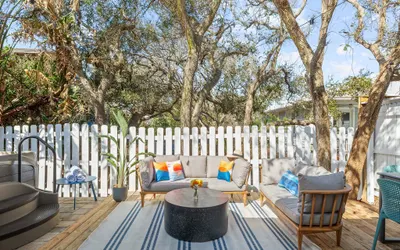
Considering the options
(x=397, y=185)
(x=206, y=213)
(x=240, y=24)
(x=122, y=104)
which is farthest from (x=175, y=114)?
(x=397, y=185)

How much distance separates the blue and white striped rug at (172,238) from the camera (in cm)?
310

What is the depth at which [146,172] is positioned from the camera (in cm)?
450

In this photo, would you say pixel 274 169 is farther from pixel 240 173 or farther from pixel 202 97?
pixel 202 97

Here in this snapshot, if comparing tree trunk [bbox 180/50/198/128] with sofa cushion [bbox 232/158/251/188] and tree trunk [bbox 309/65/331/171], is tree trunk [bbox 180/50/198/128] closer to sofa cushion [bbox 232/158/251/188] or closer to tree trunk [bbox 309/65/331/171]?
sofa cushion [bbox 232/158/251/188]

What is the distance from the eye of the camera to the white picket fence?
5.31 m

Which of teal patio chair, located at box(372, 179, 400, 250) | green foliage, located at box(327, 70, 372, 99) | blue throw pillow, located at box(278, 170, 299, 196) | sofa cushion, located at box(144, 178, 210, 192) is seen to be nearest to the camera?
teal patio chair, located at box(372, 179, 400, 250)

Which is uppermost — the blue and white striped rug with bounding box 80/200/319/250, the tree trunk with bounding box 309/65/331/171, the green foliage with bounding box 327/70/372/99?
the green foliage with bounding box 327/70/372/99

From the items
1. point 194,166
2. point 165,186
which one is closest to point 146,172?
point 165,186

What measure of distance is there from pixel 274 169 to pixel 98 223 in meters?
3.05

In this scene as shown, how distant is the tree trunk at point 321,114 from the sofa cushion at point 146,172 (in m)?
3.20

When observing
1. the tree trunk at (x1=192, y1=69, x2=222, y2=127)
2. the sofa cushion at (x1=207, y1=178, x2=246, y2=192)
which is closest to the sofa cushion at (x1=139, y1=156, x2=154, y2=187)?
the sofa cushion at (x1=207, y1=178, x2=246, y2=192)

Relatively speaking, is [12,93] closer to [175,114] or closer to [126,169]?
[126,169]

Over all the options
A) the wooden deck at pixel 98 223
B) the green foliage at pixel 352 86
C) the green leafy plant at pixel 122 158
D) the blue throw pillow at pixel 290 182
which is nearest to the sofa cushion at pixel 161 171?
the green leafy plant at pixel 122 158

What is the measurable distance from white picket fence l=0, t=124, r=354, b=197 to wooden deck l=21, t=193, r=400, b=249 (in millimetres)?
691
